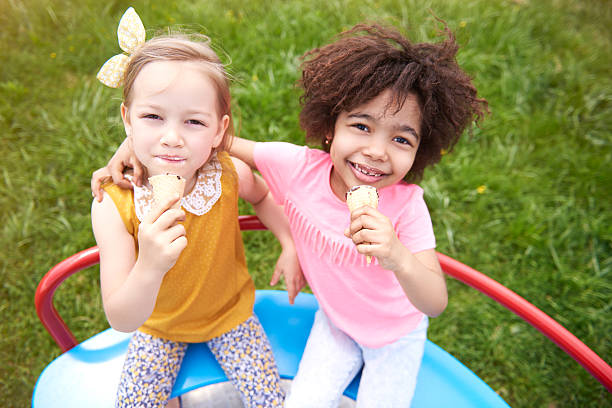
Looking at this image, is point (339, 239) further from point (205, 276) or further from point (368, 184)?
point (205, 276)

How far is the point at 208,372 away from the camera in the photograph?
67.6 inches

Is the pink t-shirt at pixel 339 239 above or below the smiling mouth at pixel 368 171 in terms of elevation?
below

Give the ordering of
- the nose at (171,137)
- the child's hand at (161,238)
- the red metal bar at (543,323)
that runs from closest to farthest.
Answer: the child's hand at (161,238) < the nose at (171,137) < the red metal bar at (543,323)

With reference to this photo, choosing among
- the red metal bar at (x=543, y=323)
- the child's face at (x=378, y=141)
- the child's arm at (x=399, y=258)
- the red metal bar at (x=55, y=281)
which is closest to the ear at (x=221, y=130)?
→ the child's face at (x=378, y=141)

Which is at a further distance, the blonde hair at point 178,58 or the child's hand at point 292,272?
the child's hand at point 292,272

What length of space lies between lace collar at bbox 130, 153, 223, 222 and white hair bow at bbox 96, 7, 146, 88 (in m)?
0.32

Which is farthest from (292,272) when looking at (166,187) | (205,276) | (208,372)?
(166,187)

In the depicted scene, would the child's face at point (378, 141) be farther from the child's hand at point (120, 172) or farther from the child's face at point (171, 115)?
the child's hand at point (120, 172)

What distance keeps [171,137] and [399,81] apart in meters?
0.65

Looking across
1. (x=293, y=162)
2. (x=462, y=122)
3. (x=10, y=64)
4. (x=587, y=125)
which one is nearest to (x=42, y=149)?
(x=10, y=64)

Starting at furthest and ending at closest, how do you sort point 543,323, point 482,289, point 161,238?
point 482,289 → point 543,323 → point 161,238

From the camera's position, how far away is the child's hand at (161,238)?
116 centimetres

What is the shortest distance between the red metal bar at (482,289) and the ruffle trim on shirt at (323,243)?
0.84 ft

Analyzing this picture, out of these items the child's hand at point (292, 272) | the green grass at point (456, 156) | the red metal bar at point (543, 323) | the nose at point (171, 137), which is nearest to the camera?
the nose at point (171, 137)
